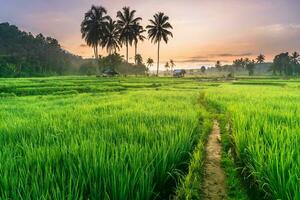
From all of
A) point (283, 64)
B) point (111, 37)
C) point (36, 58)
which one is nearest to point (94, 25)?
point (111, 37)

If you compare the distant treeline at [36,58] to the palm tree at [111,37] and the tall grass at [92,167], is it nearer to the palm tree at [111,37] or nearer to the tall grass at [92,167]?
the palm tree at [111,37]

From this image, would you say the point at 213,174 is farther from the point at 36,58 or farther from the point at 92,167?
the point at 36,58

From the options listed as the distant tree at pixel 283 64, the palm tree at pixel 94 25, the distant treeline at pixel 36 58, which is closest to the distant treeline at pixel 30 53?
the distant treeline at pixel 36 58

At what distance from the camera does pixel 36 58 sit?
7862 cm

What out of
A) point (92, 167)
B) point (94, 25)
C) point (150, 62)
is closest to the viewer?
point (92, 167)

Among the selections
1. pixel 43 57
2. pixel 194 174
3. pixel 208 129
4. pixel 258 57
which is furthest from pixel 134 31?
pixel 258 57

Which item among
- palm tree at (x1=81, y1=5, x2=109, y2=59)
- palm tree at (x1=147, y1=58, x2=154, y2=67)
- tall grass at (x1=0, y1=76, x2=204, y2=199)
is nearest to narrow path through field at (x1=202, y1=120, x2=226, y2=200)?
tall grass at (x1=0, y1=76, x2=204, y2=199)

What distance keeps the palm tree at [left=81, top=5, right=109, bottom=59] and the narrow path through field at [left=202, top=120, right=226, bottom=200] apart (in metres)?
52.6

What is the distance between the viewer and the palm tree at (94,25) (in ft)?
187

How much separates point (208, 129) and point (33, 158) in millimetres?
5791

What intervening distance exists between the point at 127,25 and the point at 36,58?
2937 centimetres

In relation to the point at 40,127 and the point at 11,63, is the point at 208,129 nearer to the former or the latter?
the point at 40,127

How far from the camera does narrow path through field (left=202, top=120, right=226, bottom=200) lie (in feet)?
14.5

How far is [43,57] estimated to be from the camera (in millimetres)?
82312
